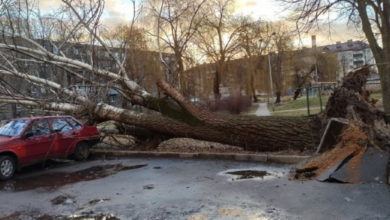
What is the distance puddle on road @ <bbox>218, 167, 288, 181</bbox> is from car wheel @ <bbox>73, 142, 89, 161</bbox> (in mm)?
5680

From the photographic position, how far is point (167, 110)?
524 inches

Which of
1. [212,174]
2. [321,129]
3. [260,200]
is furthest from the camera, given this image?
[321,129]

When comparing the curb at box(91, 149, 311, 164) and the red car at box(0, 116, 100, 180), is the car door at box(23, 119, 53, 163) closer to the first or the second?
the red car at box(0, 116, 100, 180)

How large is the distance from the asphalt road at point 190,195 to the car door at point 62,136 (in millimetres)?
1634

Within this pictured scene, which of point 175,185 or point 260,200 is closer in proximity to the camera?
point 260,200

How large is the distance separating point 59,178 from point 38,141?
1745 mm

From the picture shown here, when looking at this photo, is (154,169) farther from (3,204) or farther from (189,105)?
(3,204)

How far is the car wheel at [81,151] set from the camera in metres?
13.1

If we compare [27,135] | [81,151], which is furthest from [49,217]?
[81,151]

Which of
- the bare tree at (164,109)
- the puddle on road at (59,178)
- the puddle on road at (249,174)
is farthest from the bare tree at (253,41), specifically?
the puddle on road at (249,174)

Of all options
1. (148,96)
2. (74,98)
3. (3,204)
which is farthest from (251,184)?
(74,98)

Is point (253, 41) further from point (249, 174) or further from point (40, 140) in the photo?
point (249, 174)

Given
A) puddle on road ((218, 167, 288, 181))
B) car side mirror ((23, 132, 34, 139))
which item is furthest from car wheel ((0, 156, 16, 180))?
puddle on road ((218, 167, 288, 181))

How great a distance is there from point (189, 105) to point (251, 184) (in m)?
5.25
